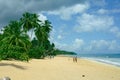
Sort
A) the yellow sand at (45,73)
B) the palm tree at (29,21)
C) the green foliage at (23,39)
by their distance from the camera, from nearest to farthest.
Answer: the yellow sand at (45,73)
the green foliage at (23,39)
the palm tree at (29,21)

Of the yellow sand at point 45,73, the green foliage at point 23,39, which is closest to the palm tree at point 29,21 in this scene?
the green foliage at point 23,39

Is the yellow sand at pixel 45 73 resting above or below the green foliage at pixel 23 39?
below

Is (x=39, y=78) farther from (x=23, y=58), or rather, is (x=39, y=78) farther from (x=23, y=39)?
(x=23, y=39)

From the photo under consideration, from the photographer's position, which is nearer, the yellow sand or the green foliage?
the yellow sand

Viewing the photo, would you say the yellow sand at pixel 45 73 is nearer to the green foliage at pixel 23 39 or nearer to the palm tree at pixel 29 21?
the green foliage at pixel 23 39

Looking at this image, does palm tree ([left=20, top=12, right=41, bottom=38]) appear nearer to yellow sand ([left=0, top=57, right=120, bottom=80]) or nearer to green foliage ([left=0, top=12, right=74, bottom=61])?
green foliage ([left=0, top=12, right=74, bottom=61])

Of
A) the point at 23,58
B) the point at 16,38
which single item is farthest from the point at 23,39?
the point at 23,58

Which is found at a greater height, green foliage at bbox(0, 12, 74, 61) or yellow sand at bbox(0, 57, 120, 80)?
green foliage at bbox(0, 12, 74, 61)

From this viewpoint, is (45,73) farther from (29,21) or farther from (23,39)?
(29,21)

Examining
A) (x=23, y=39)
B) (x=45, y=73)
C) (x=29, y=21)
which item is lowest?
(x=45, y=73)

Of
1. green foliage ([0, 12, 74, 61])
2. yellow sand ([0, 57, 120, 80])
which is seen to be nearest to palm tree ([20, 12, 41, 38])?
green foliage ([0, 12, 74, 61])

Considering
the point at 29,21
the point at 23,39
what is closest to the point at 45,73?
the point at 23,39

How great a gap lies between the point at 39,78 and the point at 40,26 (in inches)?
1946

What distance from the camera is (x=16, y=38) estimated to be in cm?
3891
